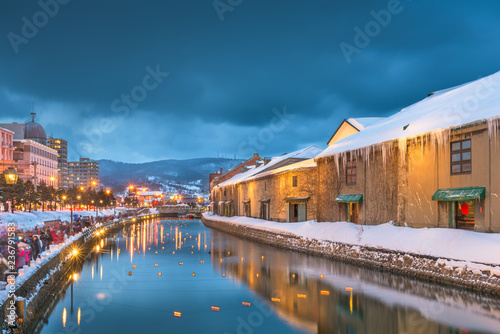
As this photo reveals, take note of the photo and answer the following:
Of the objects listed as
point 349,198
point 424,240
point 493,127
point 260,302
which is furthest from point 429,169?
point 260,302

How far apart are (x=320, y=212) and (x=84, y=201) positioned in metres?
79.3

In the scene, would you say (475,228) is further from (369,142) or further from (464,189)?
(369,142)

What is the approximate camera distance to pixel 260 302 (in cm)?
1736

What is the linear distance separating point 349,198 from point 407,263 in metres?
10.1

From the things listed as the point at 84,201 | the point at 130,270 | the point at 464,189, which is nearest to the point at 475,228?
the point at 464,189

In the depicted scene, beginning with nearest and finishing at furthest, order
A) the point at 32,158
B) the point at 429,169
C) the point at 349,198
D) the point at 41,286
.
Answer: the point at 41,286 < the point at 429,169 < the point at 349,198 < the point at 32,158

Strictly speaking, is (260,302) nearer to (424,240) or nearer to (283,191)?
(424,240)

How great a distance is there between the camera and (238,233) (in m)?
51.5

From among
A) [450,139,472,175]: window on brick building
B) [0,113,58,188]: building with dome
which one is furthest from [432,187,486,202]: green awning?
[0,113,58,188]: building with dome

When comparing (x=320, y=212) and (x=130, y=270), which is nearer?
(x=130, y=270)

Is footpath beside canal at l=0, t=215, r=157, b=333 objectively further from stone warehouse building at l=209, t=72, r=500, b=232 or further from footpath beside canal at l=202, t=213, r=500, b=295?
stone warehouse building at l=209, t=72, r=500, b=232

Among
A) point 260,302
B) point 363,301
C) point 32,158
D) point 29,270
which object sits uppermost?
point 32,158

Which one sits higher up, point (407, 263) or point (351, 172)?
point (351, 172)

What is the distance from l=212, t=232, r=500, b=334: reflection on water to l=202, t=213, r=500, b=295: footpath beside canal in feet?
1.79
